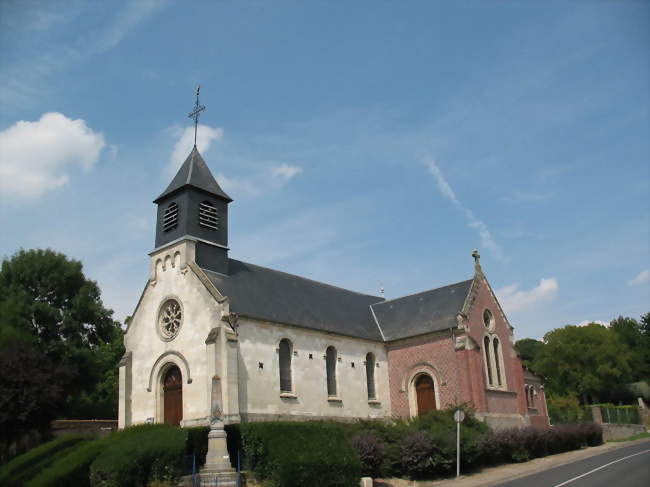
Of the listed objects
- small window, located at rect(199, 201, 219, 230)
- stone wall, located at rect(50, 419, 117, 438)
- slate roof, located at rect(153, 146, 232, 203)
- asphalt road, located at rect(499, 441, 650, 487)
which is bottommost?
asphalt road, located at rect(499, 441, 650, 487)

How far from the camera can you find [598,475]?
17625 millimetres

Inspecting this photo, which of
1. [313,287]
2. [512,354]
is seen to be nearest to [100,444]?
[313,287]

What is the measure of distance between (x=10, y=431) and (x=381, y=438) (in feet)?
46.1

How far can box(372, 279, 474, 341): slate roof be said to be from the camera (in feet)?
105

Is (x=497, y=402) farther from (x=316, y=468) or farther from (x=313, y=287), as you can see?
(x=316, y=468)

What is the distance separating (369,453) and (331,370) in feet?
31.8

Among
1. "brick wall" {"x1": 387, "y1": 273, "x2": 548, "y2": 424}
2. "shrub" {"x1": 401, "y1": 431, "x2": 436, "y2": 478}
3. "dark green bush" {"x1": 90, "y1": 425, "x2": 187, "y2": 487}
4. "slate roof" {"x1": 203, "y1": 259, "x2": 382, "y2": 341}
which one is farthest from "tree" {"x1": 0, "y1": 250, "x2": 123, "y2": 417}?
"shrub" {"x1": 401, "y1": 431, "x2": 436, "y2": 478}

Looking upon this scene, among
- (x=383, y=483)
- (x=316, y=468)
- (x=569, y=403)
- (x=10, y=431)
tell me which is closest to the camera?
(x=316, y=468)

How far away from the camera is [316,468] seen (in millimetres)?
17141

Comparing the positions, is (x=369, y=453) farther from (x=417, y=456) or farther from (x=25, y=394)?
(x=25, y=394)

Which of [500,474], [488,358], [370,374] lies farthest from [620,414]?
[500,474]

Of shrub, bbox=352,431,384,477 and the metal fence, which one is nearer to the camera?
shrub, bbox=352,431,384,477

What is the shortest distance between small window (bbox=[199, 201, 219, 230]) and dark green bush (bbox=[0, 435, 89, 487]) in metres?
11.7

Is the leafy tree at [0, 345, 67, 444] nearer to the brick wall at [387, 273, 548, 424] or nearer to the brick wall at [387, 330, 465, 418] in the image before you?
the brick wall at [387, 330, 465, 418]
